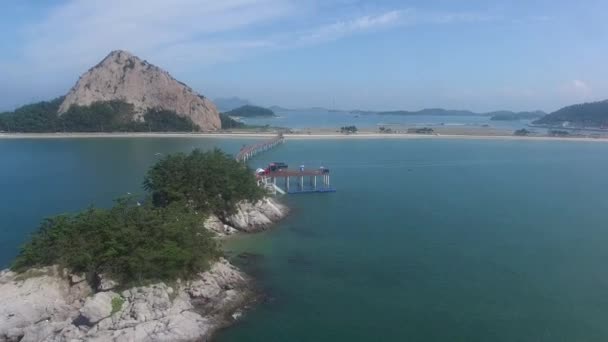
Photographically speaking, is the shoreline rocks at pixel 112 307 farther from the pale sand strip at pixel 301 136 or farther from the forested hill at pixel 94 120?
the forested hill at pixel 94 120

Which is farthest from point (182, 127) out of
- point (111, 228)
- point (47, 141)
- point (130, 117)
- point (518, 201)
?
point (111, 228)

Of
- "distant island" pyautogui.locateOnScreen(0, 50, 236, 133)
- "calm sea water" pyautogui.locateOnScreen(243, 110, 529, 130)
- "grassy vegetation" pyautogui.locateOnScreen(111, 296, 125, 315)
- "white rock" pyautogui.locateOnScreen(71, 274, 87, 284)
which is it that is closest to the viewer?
"grassy vegetation" pyautogui.locateOnScreen(111, 296, 125, 315)

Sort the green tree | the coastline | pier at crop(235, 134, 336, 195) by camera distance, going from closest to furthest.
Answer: the green tree < pier at crop(235, 134, 336, 195) < the coastline

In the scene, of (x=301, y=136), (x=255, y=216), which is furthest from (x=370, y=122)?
(x=255, y=216)

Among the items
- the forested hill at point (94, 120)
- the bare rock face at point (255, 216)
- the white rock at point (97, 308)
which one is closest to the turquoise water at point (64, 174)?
the white rock at point (97, 308)

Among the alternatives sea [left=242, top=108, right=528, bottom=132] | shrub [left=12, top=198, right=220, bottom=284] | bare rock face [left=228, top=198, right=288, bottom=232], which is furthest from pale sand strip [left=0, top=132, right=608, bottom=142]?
shrub [left=12, top=198, right=220, bottom=284]

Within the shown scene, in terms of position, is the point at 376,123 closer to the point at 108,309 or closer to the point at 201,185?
the point at 201,185

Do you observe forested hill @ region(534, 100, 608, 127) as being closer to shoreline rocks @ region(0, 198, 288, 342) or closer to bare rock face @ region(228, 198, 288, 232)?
bare rock face @ region(228, 198, 288, 232)
